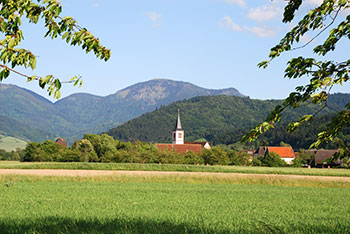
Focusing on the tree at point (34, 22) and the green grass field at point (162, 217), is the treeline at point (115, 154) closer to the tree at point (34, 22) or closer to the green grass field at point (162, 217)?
the green grass field at point (162, 217)

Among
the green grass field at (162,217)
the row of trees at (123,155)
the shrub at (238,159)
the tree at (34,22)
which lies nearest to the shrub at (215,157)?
the row of trees at (123,155)

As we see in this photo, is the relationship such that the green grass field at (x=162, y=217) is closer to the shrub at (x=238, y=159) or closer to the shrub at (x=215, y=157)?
the shrub at (x=215, y=157)

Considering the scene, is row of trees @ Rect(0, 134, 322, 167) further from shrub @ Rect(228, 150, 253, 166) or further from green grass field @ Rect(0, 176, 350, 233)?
green grass field @ Rect(0, 176, 350, 233)

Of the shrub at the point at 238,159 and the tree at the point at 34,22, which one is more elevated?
the tree at the point at 34,22

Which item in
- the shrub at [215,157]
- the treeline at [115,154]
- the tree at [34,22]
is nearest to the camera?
the tree at [34,22]

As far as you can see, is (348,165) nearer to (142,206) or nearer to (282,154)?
(142,206)

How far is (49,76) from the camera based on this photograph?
18.7 feet

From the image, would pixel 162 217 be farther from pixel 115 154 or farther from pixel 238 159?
pixel 238 159

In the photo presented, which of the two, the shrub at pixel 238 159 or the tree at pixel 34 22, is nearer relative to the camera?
the tree at pixel 34 22

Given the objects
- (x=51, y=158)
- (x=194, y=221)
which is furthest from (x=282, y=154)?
(x=194, y=221)

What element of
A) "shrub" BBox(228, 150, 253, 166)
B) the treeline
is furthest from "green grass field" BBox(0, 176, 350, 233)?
"shrub" BBox(228, 150, 253, 166)

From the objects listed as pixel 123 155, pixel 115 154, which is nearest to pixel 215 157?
pixel 123 155

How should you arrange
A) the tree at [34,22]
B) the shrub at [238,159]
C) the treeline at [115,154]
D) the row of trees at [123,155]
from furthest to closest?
the shrub at [238,159] < the row of trees at [123,155] < the treeline at [115,154] < the tree at [34,22]

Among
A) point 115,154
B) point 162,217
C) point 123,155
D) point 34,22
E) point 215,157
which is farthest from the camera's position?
point 215,157
